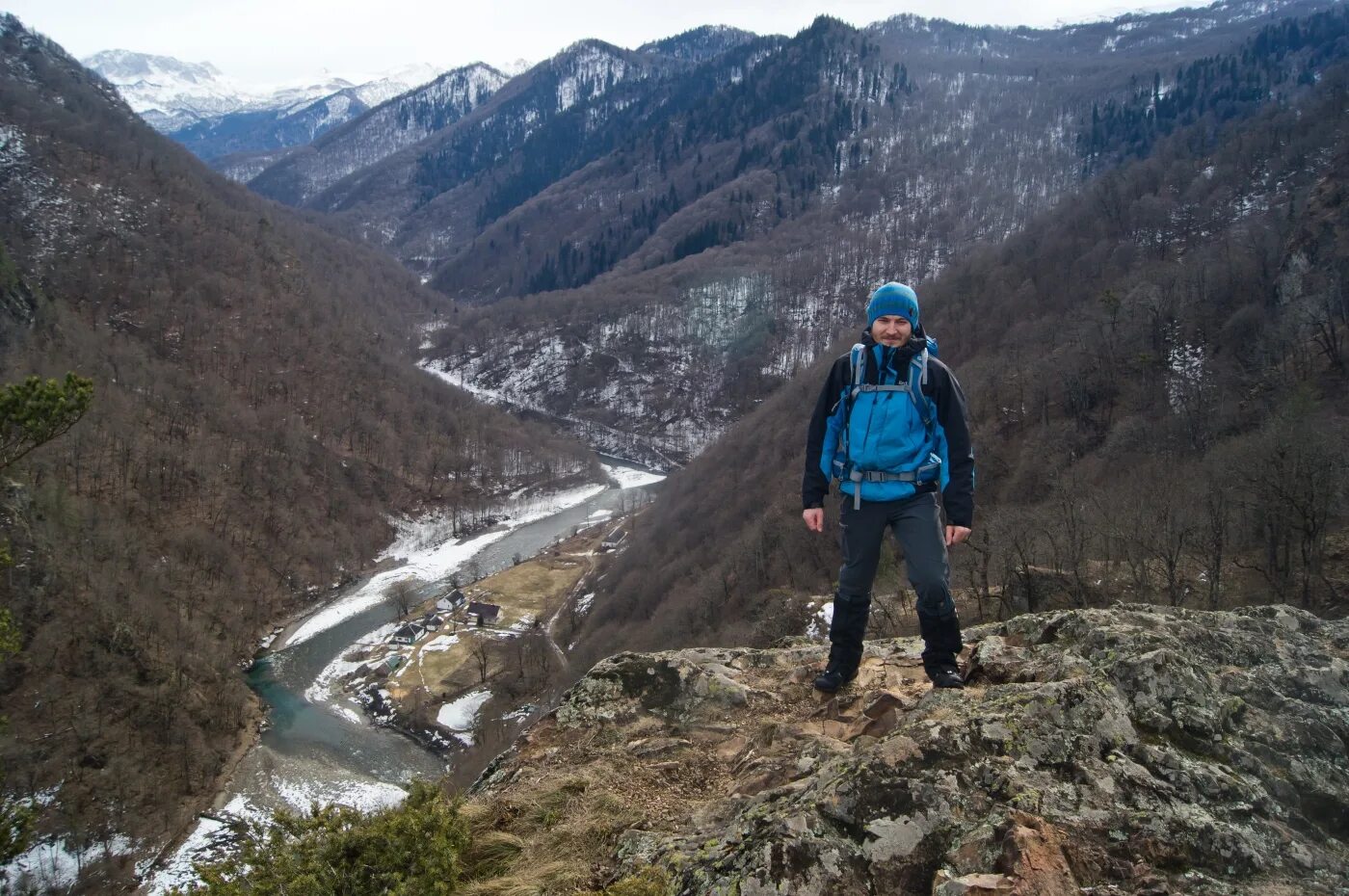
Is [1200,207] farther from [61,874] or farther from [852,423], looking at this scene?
[61,874]

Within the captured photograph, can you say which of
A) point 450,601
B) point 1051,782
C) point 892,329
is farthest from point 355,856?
point 450,601

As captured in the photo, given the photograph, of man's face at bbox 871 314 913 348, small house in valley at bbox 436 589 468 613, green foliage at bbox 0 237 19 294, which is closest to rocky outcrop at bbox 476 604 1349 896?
man's face at bbox 871 314 913 348

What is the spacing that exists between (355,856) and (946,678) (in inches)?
167

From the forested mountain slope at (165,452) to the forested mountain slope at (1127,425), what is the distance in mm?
31288

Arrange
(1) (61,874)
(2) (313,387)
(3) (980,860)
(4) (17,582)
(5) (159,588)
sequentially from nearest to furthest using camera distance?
(3) (980,860), (1) (61,874), (4) (17,582), (5) (159,588), (2) (313,387)

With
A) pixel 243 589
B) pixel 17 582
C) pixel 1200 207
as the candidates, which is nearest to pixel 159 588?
pixel 243 589

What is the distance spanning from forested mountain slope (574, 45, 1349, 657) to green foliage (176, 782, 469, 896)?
74.7 ft

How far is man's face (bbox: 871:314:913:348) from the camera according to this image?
5621 millimetres

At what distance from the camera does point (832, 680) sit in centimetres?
638

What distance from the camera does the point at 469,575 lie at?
81562 mm

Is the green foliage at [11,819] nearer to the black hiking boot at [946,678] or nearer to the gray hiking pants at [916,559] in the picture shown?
the gray hiking pants at [916,559]

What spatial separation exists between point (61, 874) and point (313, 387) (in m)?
83.9

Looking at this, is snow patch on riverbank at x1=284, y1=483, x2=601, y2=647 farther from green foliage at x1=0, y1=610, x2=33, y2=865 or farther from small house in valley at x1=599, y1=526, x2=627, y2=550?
green foliage at x1=0, y1=610, x2=33, y2=865

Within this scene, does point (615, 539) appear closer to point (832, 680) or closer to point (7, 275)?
point (7, 275)
